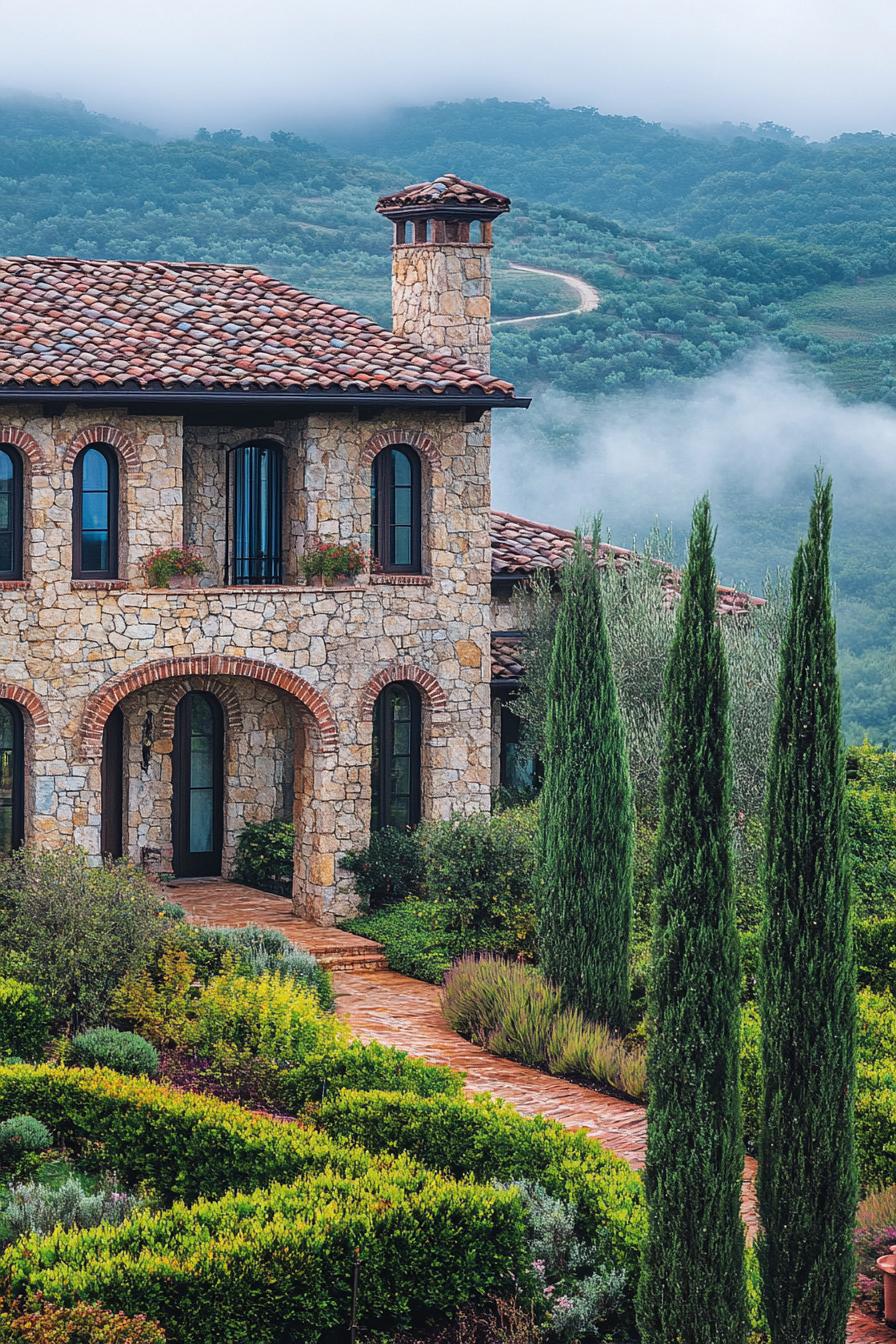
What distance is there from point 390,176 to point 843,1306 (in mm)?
68327

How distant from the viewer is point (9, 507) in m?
24.0

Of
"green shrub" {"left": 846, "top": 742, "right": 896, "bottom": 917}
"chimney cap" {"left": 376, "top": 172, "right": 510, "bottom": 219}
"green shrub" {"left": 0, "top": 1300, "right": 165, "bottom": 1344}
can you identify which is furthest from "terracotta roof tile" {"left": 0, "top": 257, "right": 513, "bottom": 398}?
"green shrub" {"left": 0, "top": 1300, "right": 165, "bottom": 1344}

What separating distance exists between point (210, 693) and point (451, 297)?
6225 mm

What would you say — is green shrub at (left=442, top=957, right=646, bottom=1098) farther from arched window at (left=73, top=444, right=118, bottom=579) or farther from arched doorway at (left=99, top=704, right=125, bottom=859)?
arched window at (left=73, top=444, right=118, bottom=579)

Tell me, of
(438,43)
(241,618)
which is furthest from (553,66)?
(241,618)

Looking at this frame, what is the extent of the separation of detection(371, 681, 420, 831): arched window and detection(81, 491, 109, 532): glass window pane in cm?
439

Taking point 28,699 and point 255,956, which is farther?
point 28,699

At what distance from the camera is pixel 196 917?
24.6 metres

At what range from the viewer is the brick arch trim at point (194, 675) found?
24047 mm

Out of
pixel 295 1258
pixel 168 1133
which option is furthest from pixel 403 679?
pixel 295 1258

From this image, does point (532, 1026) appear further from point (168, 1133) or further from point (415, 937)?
point (168, 1133)

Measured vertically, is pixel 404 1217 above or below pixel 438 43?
below

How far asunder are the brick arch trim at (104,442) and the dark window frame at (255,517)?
2.16 meters

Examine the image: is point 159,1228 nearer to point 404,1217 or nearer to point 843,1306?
point 404,1217
